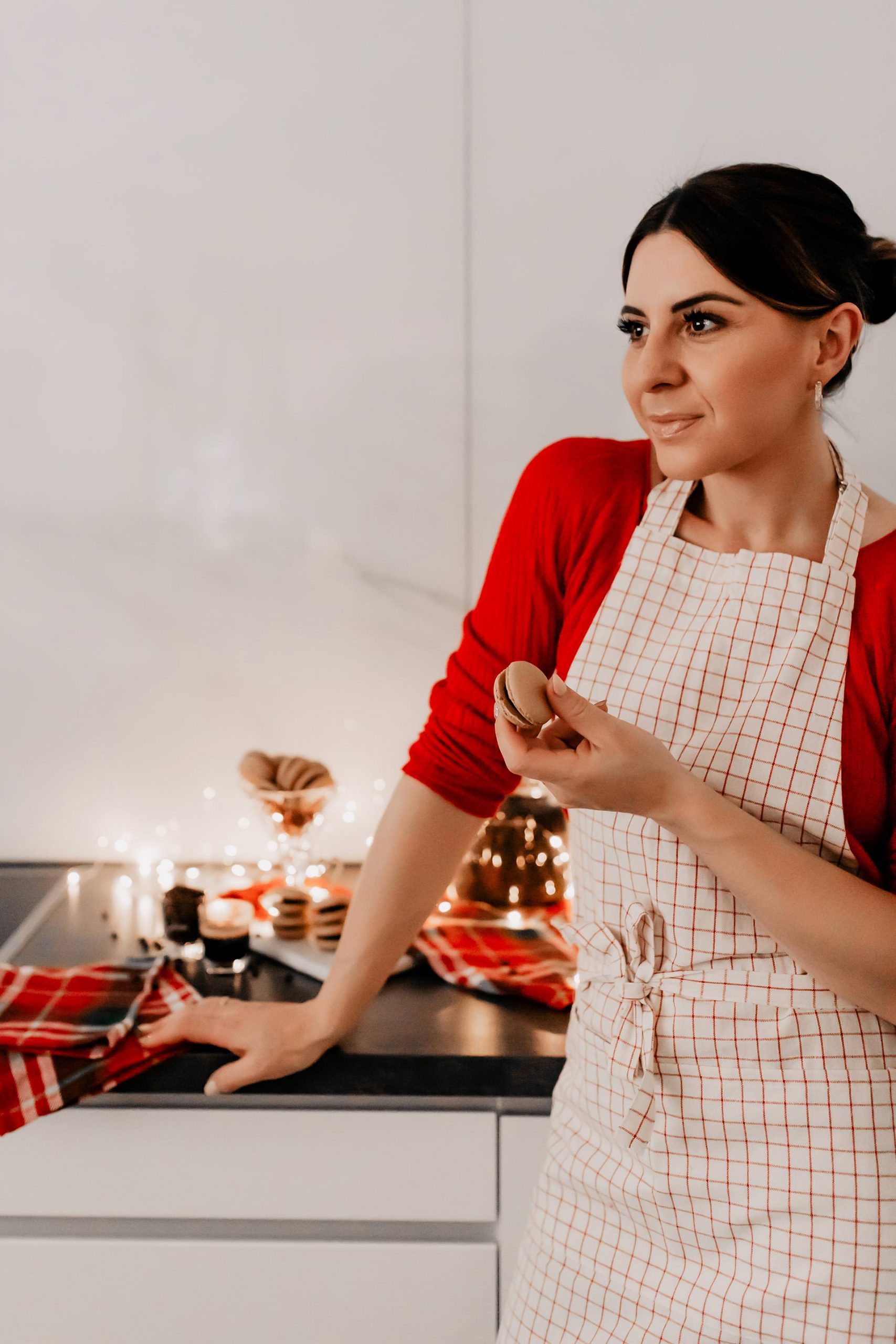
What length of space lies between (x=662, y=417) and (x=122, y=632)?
923mm

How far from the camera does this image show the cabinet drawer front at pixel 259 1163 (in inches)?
41.0

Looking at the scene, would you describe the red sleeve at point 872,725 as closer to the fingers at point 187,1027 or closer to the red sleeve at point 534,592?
the red sleeve at point 534,592

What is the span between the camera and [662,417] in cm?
84

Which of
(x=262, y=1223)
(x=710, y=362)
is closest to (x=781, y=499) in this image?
(x=710, y=362)

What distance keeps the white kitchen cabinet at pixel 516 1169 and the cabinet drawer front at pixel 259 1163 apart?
0.04 ft

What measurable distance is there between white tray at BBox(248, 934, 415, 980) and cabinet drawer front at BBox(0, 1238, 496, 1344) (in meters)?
0.27

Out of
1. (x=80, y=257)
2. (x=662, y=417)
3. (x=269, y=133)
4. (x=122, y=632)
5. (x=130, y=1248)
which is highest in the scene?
(x=269, y=133)

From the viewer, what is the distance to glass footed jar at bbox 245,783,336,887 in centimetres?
135

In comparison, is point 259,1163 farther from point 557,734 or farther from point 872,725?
point 872,725

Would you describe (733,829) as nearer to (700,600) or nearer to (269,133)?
(700,600)

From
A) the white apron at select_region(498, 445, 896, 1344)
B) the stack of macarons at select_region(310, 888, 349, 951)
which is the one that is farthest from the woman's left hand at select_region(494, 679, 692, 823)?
the stack of macarons at select_region(310, 888, 349, 951)

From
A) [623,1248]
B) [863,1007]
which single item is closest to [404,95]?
[863,1007]

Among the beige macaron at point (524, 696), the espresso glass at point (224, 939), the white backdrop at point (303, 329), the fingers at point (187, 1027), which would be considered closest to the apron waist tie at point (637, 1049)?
the beige macaron at point (524, 696)

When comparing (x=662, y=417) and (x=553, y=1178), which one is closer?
(x=662, y=417)
